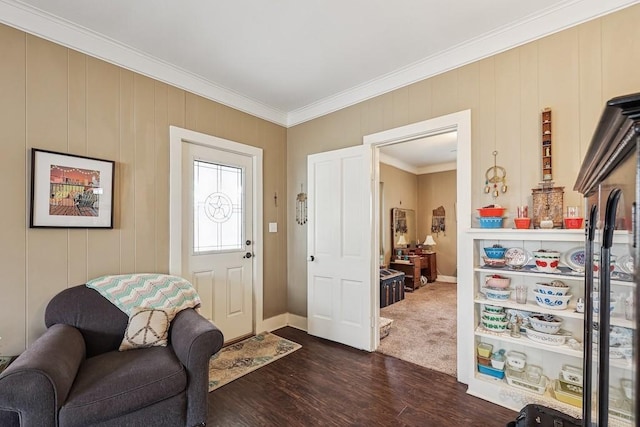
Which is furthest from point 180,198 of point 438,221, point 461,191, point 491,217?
point 438,221

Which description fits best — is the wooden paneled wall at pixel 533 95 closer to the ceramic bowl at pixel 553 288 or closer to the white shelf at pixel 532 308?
the ceramic bowl at pixel 553 288

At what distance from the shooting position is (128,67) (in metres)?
2.46

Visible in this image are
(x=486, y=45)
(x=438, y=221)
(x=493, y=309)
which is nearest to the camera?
(x=493, y=309)

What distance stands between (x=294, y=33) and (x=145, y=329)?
2.37 m

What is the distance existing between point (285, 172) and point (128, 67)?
194cm

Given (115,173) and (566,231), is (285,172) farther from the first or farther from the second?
(566,231)

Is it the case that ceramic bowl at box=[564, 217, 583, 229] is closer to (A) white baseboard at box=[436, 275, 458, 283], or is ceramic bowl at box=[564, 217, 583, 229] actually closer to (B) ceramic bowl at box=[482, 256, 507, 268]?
(B) ceramic bowl at box=[482, 256, 507, 268]

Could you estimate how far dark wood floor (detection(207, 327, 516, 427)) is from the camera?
76.9 inches

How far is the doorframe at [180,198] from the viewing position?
2.73 metres

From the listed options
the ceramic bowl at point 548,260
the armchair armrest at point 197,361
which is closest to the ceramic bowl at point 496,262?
the ceramic bowl at point 548,260

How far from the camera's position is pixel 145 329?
1984mm

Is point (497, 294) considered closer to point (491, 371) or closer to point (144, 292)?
point (491, 371)

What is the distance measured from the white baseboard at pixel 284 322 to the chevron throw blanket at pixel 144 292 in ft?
4.53

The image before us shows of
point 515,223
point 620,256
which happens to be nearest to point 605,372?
point 620,256
